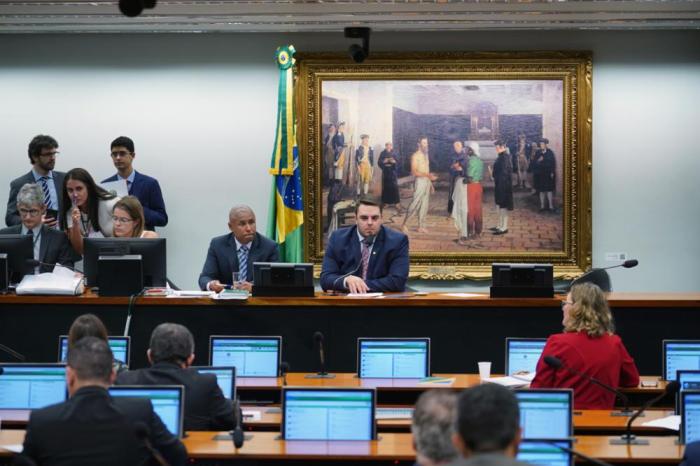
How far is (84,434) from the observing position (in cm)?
445

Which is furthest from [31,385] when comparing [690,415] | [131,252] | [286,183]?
[286,183]

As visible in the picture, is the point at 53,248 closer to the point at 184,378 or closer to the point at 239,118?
the point at 239,118

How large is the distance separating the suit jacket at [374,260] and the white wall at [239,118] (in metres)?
2.62

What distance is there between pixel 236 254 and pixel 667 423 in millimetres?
4247

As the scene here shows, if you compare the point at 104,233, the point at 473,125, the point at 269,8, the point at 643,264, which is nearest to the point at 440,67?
the point at 473,125

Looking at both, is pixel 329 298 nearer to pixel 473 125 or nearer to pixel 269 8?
pixel 269 8

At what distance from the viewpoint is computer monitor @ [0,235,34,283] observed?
331 inches

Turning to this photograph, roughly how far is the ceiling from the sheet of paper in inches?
184

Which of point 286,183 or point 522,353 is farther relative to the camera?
point 286,183

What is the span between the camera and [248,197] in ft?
37.7

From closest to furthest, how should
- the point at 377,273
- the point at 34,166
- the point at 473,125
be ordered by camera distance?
1. the point at 377,273
2. the point at 34,166
3. the point at 473,125

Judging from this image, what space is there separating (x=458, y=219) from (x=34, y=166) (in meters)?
4.19

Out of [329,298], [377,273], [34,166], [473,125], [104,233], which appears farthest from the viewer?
[473,125]

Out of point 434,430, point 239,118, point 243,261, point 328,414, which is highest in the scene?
point 239,118
